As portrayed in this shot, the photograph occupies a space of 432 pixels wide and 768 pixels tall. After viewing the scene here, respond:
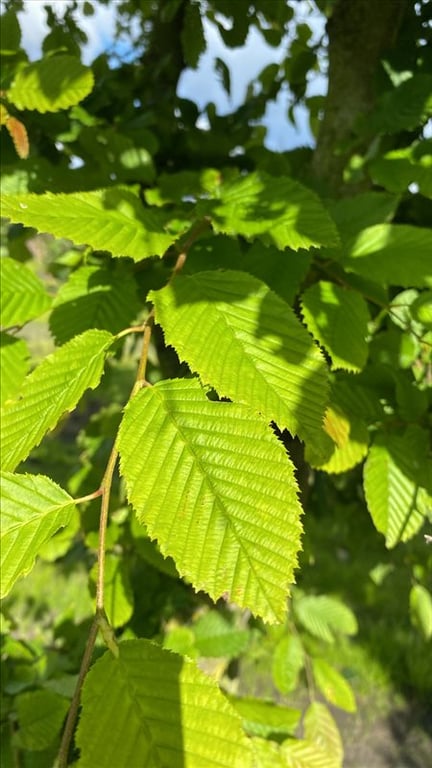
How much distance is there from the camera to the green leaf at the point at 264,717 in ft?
4.04

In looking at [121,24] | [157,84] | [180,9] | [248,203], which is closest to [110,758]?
[248,203]

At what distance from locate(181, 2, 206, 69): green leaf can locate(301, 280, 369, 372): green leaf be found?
1.04m

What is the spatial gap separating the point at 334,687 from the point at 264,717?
52 cm

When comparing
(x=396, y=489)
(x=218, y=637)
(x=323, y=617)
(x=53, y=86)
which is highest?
(x=53, y=86)

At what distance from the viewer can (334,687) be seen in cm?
169

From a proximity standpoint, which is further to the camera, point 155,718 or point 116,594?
point 116,594

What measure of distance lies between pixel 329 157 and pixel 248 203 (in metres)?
0.68

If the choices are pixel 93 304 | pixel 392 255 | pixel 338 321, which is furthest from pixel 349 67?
pixel 93 304

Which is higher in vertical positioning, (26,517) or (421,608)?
(26,517)

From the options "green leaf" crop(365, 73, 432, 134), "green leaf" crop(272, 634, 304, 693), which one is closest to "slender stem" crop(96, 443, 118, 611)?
"green leaf" crop(365, 73, 432, 134)

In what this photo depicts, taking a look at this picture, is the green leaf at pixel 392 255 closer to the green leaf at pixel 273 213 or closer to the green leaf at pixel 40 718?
the green leaf at pixel 273 213

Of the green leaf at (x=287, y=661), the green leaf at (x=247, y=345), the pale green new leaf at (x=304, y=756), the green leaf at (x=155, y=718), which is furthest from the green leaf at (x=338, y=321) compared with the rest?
the green leaf at (x=287, y=661)

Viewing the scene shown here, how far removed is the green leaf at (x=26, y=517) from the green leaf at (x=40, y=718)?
0.59 meters

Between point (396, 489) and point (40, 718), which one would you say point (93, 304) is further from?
point (40, 718)
